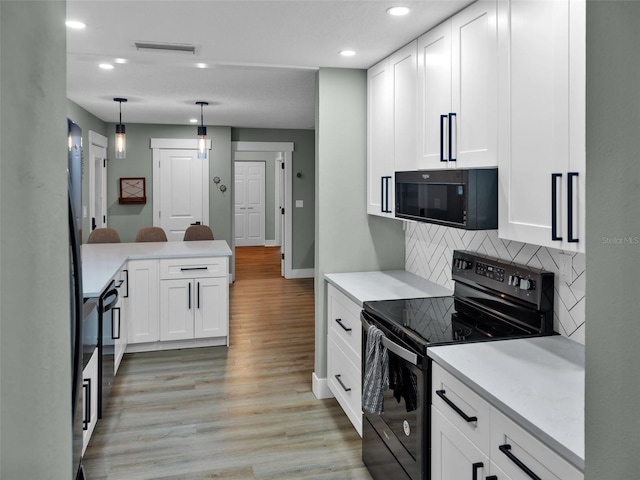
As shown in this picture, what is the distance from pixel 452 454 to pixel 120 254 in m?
3.46

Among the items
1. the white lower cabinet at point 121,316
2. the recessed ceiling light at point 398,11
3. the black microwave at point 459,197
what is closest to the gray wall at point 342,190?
the black microwave at point 459,197

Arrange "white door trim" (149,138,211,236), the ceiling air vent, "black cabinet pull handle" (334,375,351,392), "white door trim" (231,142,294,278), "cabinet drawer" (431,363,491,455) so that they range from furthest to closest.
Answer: "white door trim" (231,142,294,278), "white door trim" (149,138,211,236), "black cabinet pull handle" (334,375,351,392), the ceiling air vent, "cabinet drawer" (431,363,491,455)

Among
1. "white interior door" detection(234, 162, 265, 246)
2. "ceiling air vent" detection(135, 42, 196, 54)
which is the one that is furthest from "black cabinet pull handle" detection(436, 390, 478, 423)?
"white interior door" detection(234, 162, 265, 246)

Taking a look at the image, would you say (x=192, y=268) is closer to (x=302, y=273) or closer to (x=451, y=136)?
(x=451, y=136)

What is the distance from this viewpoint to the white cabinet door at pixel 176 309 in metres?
4.49

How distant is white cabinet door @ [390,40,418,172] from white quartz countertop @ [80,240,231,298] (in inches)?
73.5

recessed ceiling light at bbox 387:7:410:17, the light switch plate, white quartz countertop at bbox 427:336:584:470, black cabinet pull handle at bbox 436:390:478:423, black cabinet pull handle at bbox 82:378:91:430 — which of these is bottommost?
black cabinet pull handle at bbox 82:378:91:430

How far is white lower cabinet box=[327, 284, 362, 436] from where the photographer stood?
9.50 feet

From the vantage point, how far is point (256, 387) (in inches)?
147

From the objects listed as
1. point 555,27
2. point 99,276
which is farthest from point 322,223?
point 555,27

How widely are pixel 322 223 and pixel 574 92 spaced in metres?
2.07

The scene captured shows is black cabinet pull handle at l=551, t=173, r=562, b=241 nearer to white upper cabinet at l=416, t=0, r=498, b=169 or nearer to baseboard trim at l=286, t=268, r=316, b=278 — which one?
white upper cabinet at l=416, t=0, r=498, b=169

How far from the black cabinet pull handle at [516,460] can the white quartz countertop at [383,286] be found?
4.39ft

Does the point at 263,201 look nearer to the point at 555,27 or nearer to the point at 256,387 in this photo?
the point at 256,387
